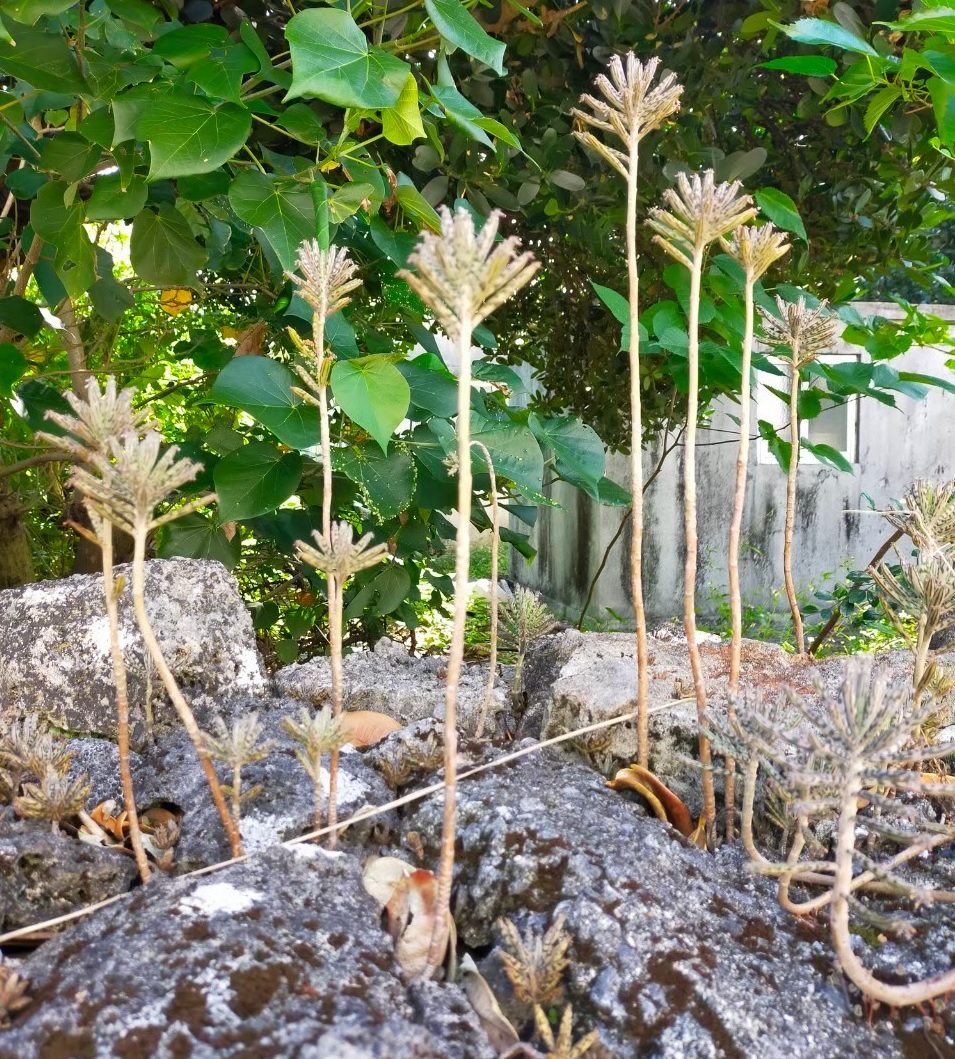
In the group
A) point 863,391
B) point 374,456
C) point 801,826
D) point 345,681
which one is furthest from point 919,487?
point 345,681

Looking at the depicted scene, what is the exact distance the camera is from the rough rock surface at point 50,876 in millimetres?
825

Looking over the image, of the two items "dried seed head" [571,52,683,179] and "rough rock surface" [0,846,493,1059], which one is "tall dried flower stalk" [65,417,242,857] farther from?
"dried seed head" [571,52,683,179]

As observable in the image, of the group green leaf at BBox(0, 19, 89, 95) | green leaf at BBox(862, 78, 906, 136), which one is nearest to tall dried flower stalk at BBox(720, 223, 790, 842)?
green leaf at BBox(862, 78, 906, 136)

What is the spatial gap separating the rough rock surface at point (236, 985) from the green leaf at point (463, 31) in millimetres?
877

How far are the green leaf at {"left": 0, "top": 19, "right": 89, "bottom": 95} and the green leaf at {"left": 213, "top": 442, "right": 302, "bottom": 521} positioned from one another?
52 centimetres

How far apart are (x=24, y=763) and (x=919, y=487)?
105cm

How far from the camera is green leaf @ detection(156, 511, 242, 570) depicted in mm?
1772

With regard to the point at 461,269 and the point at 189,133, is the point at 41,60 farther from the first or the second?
the point at 461,269

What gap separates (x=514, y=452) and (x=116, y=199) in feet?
2.06

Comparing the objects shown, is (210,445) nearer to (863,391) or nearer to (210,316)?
(863,391)

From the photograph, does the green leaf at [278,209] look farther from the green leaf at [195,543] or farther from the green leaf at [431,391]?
the green leaf at [195,543]

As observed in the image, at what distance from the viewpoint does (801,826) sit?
0.78m

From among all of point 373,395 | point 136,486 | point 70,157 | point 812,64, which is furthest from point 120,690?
point 812,64

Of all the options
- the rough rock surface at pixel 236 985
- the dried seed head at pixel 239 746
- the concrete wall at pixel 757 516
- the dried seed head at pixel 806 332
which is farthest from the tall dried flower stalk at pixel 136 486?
the concrete wall at pixel 757 516
